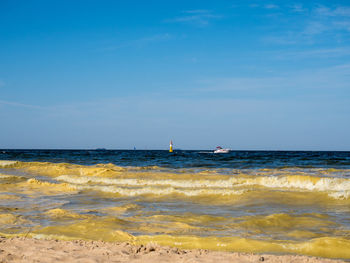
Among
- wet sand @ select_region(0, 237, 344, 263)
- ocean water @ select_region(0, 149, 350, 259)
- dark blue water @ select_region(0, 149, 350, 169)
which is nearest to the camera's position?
wet sand @ select_region(0, 237, 344, 263)

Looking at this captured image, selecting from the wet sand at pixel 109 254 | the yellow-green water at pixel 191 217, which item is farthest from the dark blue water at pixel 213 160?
the wet sand at pixel 109 254

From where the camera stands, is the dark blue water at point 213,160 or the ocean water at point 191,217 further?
the dark blue water at point 213,160

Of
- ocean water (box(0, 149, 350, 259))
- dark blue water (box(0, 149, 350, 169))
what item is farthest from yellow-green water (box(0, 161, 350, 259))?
dark blue water (box(0, 149, 350, 169))

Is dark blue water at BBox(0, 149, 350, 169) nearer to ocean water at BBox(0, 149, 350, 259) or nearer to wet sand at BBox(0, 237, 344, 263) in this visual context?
ocean water at BBox(0, 149, 350, 259)

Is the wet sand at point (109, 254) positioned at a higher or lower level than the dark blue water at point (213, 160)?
higher

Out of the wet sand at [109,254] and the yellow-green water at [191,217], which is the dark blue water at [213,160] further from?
the wet sand at [109,254]

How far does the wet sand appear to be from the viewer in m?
4.86

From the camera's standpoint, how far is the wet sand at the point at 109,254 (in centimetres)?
486

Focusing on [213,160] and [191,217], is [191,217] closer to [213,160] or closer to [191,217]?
[191,217]

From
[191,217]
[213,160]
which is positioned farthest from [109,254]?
[213,160]

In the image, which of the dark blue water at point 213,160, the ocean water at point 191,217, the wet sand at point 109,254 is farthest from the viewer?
the dark blue water at point 213,160

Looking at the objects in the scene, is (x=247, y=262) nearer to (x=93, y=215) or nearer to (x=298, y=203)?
(x=93, y=215)

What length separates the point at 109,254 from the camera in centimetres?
514

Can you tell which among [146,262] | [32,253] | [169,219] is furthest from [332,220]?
[32,253]
